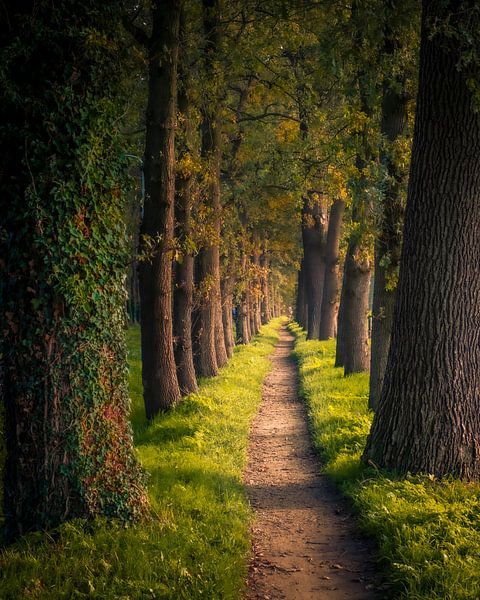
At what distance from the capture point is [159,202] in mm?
9906

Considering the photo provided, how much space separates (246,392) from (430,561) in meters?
9.72

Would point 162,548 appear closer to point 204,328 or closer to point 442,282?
point 442,282

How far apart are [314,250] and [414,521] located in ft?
66.8

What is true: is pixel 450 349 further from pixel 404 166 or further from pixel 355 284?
pixel 355 284

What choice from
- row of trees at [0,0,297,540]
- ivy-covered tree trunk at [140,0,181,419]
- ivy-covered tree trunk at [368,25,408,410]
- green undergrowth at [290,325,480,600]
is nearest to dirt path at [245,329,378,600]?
green undergrowth at [290,325,480,600]

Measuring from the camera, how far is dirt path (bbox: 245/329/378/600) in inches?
201

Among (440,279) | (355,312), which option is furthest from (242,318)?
(440,279)

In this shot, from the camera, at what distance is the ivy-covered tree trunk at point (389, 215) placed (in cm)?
973

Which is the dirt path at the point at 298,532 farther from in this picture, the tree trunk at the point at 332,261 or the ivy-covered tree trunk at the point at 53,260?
the tree trunk at the point at 332,261

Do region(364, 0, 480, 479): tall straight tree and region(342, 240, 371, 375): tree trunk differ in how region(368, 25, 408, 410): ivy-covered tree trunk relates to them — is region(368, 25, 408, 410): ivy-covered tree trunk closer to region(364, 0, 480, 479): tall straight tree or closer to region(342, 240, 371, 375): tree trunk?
region(364, 0, 480, 479): tall straight tree

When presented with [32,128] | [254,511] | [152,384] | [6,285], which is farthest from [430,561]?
[152,384]

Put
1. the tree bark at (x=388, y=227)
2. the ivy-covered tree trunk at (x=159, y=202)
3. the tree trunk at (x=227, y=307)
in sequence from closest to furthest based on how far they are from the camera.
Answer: the ivy-covered tree trunk at (x=159, y=202) → the tree bark at (x=388, y=227) → the tree trunk at (x=227, y=307)

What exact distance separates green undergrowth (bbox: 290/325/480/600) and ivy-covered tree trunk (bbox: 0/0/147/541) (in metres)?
2.81

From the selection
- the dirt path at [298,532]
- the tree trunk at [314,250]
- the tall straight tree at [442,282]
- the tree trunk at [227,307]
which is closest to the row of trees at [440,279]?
the tall straight tree at [442,282]
